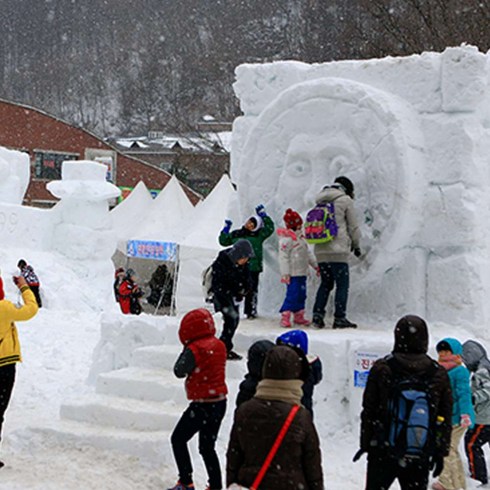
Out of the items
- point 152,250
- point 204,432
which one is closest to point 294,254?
point 204,432

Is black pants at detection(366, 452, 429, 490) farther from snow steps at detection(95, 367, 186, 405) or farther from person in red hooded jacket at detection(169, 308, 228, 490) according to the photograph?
snow steps at detection(95, 367, 186, 405)

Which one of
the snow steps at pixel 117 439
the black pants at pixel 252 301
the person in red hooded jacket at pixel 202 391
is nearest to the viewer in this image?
the person in red hooded jacket at pixel 202 391

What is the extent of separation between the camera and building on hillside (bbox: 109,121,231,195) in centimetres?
3519

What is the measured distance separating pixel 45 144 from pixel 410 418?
Answer: 35254mm

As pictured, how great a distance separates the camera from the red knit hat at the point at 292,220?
8.30 metres

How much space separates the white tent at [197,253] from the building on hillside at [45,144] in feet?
65.4

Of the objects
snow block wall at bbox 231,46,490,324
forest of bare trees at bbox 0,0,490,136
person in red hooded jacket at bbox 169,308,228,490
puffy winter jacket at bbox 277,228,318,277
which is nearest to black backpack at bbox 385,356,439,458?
person in red hooded jacket at bbox 169,308,228,490

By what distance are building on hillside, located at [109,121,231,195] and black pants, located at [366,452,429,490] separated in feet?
87.8

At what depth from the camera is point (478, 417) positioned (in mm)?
6168

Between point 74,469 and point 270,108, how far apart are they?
4095 millimetres

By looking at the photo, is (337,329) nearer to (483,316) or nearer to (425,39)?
(483,316)

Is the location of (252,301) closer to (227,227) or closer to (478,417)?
(227,227)

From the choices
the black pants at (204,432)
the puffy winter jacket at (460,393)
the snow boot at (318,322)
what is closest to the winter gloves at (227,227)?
the snow boot at (318,322)

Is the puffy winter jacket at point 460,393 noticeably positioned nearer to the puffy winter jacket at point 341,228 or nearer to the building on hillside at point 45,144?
the puffy winter jacket at point 341,228
